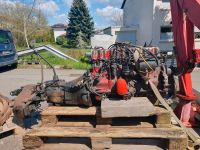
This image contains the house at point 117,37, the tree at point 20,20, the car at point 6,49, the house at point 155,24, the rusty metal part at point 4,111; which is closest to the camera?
the rusty metal part at point 4,111

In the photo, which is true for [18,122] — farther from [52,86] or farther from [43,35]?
[43,35]

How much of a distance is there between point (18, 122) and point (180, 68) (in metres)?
2.71

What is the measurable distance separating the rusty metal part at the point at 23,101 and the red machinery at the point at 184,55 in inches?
89.3

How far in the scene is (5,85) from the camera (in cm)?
962

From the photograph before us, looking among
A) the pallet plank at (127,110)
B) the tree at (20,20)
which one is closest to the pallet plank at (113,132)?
the pallet plank at (127,110)

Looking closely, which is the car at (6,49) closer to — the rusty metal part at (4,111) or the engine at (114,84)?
the rusty metal part at (4,111)

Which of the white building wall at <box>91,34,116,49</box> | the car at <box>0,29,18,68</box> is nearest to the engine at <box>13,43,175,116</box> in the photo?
the car at <box>0,29,18,68</box>

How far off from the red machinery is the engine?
13.1 inches

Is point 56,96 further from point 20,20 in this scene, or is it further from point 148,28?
point 20,20

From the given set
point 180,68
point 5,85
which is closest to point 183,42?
point 180,68

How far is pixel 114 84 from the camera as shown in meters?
3.74

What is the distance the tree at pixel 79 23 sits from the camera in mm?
30922

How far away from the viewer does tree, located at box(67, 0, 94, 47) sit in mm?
30922

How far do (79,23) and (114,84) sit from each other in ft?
93.9
